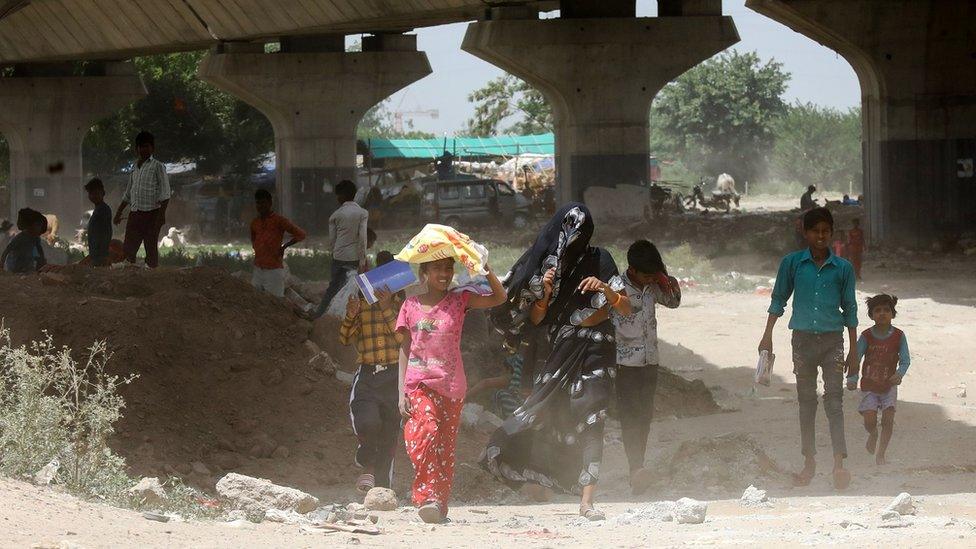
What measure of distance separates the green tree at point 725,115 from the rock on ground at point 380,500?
228 feet

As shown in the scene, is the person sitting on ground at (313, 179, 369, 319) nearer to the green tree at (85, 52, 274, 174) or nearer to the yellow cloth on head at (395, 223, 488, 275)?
the yellow cloth on head at (395, 223, 488, 275)

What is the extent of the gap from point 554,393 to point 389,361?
98 cm

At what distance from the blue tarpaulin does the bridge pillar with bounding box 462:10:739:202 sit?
785 inches

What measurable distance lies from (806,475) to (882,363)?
2.85 ft

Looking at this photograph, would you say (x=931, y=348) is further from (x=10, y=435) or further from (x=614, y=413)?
(x=10, y=435)

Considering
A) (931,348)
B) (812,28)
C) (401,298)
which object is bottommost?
(931,348)

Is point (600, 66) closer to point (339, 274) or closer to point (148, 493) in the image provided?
point (339, 274)

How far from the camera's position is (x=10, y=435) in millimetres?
6879

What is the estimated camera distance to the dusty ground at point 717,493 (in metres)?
6.18

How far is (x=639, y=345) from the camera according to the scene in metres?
8.15

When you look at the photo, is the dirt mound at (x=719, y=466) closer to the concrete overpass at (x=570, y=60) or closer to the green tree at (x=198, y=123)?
the concrete overpass at (x=570, y=60)

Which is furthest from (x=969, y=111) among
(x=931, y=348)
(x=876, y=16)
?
(x=931, y=348)

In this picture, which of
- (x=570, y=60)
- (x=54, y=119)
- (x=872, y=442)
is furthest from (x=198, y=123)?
(x=872, y=442)

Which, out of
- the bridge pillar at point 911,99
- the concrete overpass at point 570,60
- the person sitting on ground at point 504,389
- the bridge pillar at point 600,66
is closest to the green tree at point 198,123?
the concrete overpass at point 570,60
